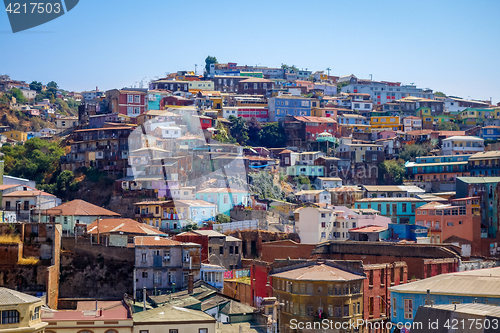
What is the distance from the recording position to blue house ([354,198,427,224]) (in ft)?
226

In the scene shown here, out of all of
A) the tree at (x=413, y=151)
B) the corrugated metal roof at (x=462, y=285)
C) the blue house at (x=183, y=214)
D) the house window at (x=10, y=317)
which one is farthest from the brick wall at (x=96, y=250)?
the tree at (x=413, y=151)

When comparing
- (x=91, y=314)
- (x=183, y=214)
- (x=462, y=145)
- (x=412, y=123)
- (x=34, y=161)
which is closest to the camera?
(x=91, y=314)

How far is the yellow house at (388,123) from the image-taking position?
9938cm

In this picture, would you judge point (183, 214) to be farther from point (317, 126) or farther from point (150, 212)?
point (317, 126)

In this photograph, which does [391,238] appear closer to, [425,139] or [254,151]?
[254,151]

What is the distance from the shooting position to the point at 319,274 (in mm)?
43156

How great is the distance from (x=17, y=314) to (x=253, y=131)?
2482 inches

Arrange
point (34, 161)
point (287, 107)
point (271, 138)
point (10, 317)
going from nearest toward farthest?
point (10, 317) → point (34, 161) → point (271, 138) → point (287, 107)

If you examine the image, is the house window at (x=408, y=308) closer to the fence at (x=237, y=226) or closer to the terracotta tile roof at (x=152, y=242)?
the terracotta tile roof at (x=152, y=242)

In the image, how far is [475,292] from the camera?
116 feet

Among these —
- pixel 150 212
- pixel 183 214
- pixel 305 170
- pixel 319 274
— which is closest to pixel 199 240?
pixel 183 214

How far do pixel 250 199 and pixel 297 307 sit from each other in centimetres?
2962

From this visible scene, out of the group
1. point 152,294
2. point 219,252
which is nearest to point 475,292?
point 152,294

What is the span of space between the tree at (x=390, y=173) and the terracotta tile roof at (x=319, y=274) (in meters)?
41.2
